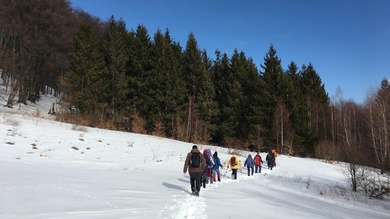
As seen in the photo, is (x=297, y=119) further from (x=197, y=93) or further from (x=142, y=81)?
(x=142, y=81)

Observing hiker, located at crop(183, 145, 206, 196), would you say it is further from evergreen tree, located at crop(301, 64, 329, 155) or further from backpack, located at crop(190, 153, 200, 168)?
evergreen tree, located at crop(301, 64, 329, 155)

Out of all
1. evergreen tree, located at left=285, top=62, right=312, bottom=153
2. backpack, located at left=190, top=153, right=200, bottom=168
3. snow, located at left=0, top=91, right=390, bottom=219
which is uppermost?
evergreen tree, located at left=285, top=62, right=312, bottom=153

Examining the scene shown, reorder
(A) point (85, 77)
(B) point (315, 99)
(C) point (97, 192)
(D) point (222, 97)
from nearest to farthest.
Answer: (C) point (97, 192)
(A) point (85, 77)
(D) point (222, 97)
(B) point (315, 99)

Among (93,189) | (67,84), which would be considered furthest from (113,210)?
(67,84)

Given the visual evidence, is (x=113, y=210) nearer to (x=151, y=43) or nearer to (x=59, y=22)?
(x=59, y=22)

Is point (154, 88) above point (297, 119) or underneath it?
above

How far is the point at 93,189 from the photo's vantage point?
882cm

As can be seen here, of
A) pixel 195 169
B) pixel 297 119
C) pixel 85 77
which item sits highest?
pixel 85 77

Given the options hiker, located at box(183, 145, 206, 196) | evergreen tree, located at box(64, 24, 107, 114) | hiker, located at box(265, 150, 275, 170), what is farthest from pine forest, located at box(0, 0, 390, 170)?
hiker, located at box(183, 145, 206, 196)

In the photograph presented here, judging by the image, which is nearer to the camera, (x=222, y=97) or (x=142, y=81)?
(x=142, y=81)

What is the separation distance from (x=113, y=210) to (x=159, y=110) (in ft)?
111

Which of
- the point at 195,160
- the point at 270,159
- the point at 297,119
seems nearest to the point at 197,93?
the point at 297,119

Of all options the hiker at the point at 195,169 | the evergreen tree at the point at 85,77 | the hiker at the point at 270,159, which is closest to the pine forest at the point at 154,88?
the evergreen tree at the point at 85,77

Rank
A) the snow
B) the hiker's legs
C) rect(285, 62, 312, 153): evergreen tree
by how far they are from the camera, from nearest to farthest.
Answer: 1. the snow
2. the hiker's legs
3. rect(285, 62, 312, 153): evergreen tree
